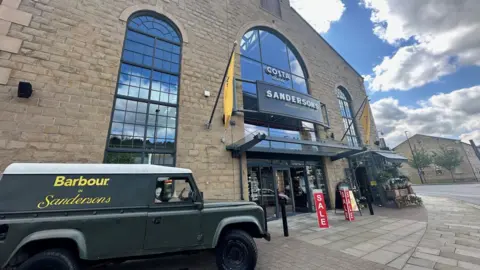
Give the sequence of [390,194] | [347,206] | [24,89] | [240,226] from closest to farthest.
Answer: [240,226]
[24,89]
[347,206]
[390,194]

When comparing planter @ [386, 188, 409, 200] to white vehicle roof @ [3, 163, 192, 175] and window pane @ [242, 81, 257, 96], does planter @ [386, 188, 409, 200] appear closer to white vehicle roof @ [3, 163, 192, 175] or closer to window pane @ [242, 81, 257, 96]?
window pane @ [242, 81, 257, 96]

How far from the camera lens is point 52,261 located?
8.06 ft

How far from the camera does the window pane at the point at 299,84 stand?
11195 mm

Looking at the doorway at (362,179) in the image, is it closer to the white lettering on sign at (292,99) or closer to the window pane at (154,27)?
the white lettering on sign at (292,99)

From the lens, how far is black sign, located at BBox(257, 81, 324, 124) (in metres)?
8.50

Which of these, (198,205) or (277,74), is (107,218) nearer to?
(198,205)

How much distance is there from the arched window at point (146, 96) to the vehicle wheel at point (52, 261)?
3.46 meters

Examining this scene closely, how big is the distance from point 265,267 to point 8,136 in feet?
22.1

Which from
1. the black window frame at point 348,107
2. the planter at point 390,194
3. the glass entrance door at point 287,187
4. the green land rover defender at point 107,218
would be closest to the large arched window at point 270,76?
the glass entrance door at point 287,187

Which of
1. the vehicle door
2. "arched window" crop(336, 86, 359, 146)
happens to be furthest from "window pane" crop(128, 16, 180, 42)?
"arched window" crop(336, 86, 359, 146)

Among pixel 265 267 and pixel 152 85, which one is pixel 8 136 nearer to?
pixel 152 85

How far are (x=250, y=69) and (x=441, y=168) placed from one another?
160 feet

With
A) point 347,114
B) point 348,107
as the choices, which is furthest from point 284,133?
point 348,107

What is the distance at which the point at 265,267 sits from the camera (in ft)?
11.8
